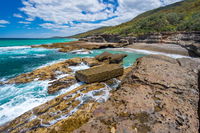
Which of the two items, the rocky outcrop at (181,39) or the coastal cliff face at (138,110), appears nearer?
the coastal cliff face at (138,110)

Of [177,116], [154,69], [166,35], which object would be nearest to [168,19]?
[166,35]

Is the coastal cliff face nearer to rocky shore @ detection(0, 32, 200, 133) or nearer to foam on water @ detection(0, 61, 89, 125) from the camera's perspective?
rocky shore @ detection(0, 32, 200, 133)

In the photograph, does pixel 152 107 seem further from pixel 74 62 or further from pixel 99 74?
pixel 74 62

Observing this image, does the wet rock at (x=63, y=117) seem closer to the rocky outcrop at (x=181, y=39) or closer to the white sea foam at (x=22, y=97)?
the white sea foam at (x=22, y=97)

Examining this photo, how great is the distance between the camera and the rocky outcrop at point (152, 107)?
313 centimetres

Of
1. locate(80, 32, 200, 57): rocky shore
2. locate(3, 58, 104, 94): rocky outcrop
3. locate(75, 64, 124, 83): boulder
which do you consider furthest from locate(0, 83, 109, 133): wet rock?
locate(80, 32, 200, 57): rocky shore

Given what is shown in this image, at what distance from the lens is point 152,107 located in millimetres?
3768

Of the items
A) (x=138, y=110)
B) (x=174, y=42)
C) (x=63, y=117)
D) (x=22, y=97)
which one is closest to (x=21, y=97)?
(x=22, y=97)

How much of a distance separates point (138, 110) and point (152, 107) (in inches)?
21.1

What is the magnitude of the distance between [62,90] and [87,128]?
5.54 metres

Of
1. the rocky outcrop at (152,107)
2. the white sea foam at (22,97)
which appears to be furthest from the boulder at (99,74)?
the rocky outcrop at (152,107)

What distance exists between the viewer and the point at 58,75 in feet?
35.8

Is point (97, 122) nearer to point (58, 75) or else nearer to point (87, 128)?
point (87, 128)

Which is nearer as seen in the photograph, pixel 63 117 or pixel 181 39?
pixel 63 117
